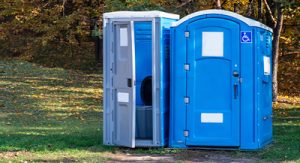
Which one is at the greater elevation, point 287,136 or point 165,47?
point 165,47

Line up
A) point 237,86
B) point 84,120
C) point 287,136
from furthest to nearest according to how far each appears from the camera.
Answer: point 84,120 < point 287,136 < point 237,86

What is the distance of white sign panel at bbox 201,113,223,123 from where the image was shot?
9391mm

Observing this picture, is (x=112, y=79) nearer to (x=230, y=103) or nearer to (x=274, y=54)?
(x=230, y=103)

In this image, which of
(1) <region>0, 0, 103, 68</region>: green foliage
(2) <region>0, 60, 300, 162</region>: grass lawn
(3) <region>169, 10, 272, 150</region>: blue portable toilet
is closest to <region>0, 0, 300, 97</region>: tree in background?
(1) <region>0, 0, 103, 68</region>: green foliage

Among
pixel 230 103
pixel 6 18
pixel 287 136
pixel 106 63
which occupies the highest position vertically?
pixel 6 18

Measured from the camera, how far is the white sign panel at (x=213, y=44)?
934 centimetres

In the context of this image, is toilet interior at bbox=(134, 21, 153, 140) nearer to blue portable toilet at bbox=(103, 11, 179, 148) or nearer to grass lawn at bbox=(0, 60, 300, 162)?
blue portable toilet at bbox=(103, 11, 179, 148)

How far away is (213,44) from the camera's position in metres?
9.35

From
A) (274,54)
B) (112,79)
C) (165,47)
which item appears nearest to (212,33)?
(165,47)

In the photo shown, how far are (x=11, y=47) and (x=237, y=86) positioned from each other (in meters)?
26.5

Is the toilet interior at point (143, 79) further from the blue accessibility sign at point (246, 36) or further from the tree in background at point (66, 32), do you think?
the tree in background at point (66, 32)

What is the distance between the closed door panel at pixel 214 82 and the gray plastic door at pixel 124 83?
3.02 feet

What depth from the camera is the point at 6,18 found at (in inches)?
1353

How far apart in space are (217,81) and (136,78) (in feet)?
4.44
